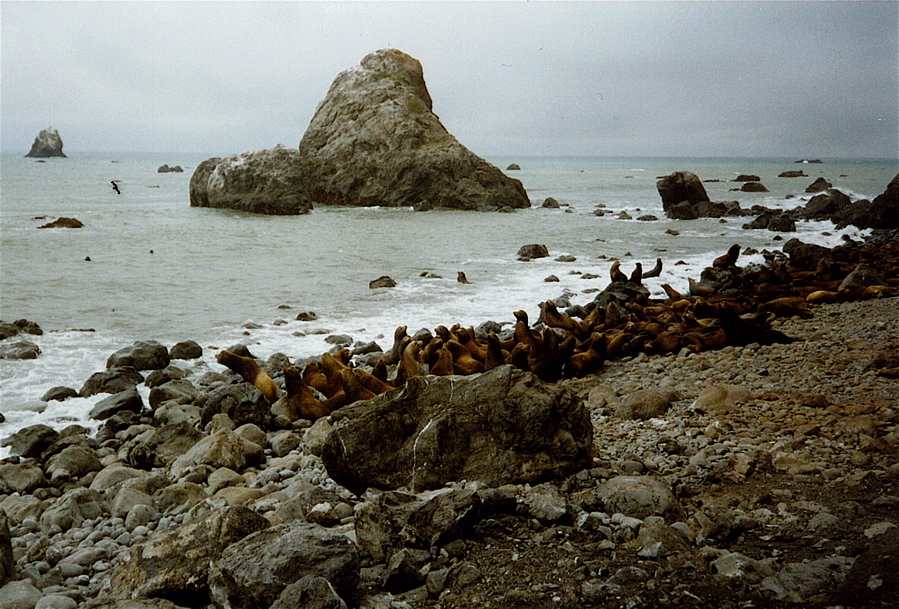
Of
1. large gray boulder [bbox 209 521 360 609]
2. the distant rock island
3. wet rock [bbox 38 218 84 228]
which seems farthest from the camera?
the distant rock island

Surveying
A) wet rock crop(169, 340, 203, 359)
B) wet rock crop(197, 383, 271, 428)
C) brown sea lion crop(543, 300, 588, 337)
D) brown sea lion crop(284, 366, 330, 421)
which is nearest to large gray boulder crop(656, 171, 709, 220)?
brown sea lion crop(543, 300, 588, 337)

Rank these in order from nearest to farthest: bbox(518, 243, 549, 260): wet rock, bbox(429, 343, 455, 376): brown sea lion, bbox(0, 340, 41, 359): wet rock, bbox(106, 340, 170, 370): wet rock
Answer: bbox(429, 343, 455, 376): brown sea lion → bbox(106, 340, 170, 370): wet rock → bbox(0, 340, 41, 359): wet rock → bbox(518, 243, 549, 260): wet rock

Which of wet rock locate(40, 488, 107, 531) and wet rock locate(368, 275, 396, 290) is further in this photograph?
wet rock locate(368, 275, 396, 290)

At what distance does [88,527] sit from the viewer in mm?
4168

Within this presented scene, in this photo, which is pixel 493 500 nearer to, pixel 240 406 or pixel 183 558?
pixel 183 558

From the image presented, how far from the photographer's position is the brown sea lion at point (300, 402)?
6.34 metres

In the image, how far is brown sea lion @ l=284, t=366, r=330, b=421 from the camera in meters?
6.34

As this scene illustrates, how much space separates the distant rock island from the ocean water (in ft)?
12.9

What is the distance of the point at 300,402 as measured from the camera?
639 centimetres

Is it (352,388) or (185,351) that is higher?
(352,388)

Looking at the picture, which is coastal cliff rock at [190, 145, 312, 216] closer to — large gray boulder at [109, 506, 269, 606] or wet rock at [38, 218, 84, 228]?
wet rock at [38, 218, 84, 228]

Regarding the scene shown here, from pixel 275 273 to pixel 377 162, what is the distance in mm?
22503

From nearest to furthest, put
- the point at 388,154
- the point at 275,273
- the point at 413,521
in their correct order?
the point at 413,521, the point at 275,273, the point at 388,154

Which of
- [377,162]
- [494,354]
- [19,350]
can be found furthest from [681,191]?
[19,350]
